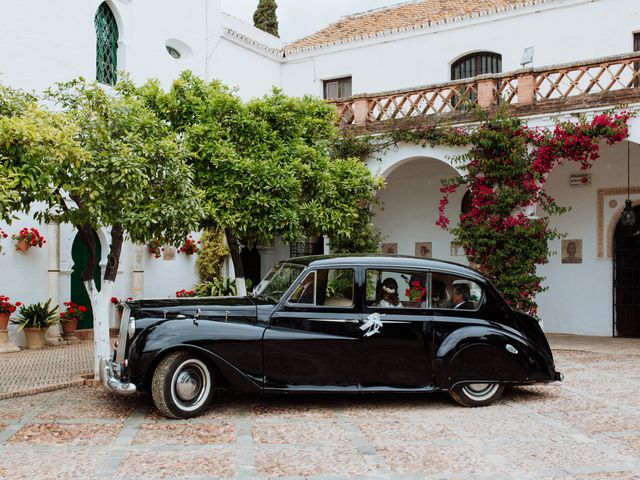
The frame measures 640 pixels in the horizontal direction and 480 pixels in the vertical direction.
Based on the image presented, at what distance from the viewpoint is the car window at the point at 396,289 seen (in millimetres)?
7168

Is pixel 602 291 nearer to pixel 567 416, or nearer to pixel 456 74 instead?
pixel 456 74

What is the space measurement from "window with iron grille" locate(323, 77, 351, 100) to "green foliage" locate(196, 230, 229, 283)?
535cm

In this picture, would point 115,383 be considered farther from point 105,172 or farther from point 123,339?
point 105,172

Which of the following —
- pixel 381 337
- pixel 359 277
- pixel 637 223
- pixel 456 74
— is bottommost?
pixel 381 337

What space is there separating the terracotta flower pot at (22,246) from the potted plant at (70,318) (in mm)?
1322

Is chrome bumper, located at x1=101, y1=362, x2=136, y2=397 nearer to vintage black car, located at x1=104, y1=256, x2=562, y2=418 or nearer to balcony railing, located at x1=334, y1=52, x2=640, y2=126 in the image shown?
vintage black car, located at x1=104, y1=256, x2=562, y2=418

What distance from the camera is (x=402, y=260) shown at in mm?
7312

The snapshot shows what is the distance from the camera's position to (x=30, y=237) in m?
12.2

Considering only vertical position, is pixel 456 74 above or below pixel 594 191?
above

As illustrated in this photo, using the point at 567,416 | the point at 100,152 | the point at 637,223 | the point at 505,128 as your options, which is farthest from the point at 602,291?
the point at 100,152

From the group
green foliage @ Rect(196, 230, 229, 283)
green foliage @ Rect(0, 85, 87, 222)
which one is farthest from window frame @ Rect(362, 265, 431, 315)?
green foliage @ Rect(196, 230, 229, 283)

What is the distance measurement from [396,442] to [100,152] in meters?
4.38

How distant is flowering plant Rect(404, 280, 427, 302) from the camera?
727cm

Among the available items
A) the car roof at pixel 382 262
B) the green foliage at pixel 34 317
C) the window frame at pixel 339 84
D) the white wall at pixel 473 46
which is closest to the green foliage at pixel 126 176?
the car roof at pixel 382 262
